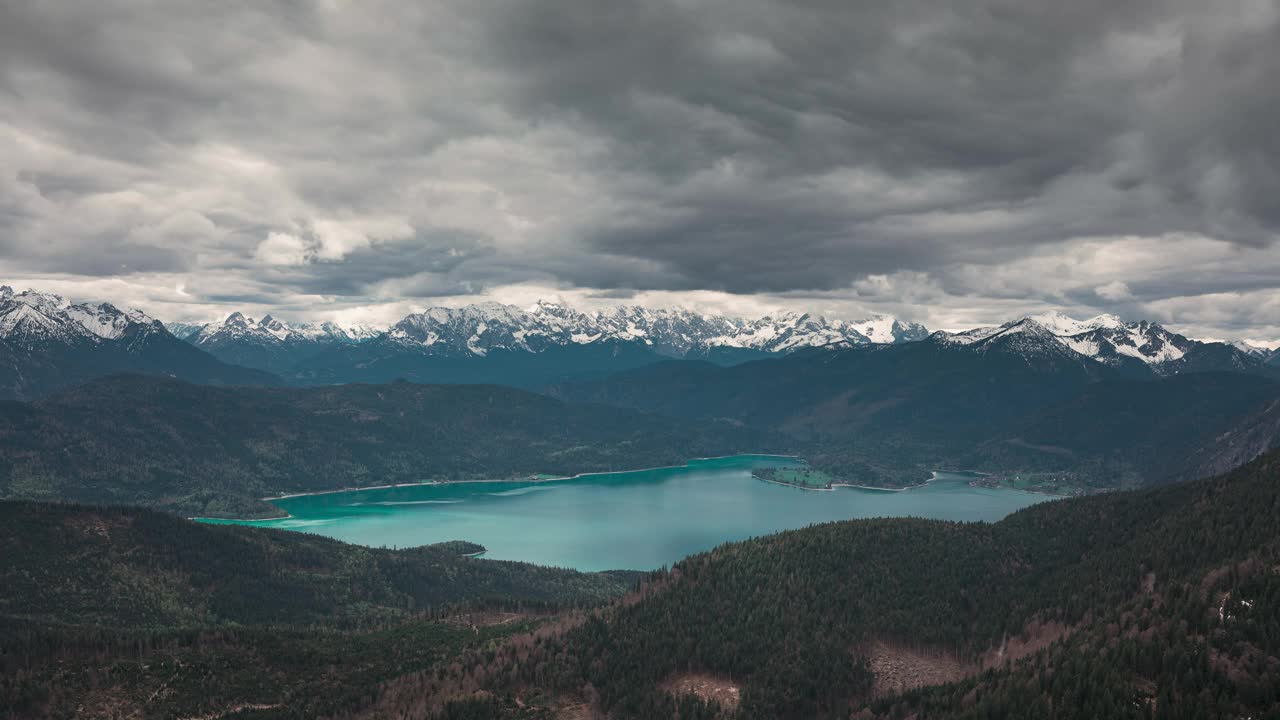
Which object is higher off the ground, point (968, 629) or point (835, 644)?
point (968, 629)

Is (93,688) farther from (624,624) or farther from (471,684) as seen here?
(624,624)

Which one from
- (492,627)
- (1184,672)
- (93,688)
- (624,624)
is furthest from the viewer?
(492,627)

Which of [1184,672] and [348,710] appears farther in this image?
[348,710]

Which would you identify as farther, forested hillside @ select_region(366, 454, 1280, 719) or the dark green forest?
the dark green forest

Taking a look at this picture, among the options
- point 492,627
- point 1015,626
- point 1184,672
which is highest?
point 1184,672

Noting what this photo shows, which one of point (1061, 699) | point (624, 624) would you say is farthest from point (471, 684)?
point (1061, 699)

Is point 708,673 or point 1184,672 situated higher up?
point 1184,672

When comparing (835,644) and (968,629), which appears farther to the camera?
(968,629)

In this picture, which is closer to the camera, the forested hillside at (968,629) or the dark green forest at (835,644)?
the forested hillside at (968,629)
